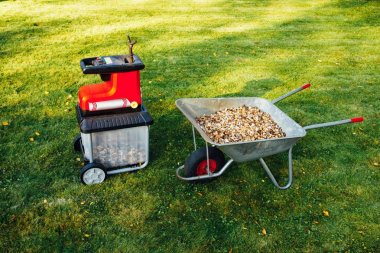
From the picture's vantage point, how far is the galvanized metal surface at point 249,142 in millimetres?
3312

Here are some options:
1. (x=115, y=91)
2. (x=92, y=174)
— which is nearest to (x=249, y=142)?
(x=115, y=91)

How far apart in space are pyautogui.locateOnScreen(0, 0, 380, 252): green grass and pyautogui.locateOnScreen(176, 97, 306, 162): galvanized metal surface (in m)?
0.58

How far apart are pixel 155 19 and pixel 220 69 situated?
394 cm

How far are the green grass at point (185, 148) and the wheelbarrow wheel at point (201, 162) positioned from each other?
0.62 ft

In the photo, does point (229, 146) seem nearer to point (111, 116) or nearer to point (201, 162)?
point (201, 162)

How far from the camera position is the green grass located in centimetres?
331

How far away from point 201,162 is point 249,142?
664 millimetres

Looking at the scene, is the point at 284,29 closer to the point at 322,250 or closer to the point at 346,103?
the point at 346,103

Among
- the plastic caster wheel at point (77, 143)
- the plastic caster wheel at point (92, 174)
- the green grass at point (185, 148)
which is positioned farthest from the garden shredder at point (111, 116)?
the plastic caster wheel at point (77, 143)

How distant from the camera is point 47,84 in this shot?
6.01 m

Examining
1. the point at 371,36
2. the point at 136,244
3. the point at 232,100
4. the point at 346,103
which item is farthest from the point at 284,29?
the point at 136,244

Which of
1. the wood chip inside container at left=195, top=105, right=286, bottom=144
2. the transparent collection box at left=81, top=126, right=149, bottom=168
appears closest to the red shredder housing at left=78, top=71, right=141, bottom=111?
the transparent collection box at left=81, top=126, right=149, bottom=168

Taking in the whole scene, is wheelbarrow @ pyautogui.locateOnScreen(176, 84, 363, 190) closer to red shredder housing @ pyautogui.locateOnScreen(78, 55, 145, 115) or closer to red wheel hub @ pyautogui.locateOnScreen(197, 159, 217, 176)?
red wheel hub @ pyautogui.locateOnScreen(197, 159, 217, 176)

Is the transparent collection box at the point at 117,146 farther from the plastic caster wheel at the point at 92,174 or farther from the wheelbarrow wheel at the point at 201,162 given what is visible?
the wheelbarrow wheel at the point at 201,162
